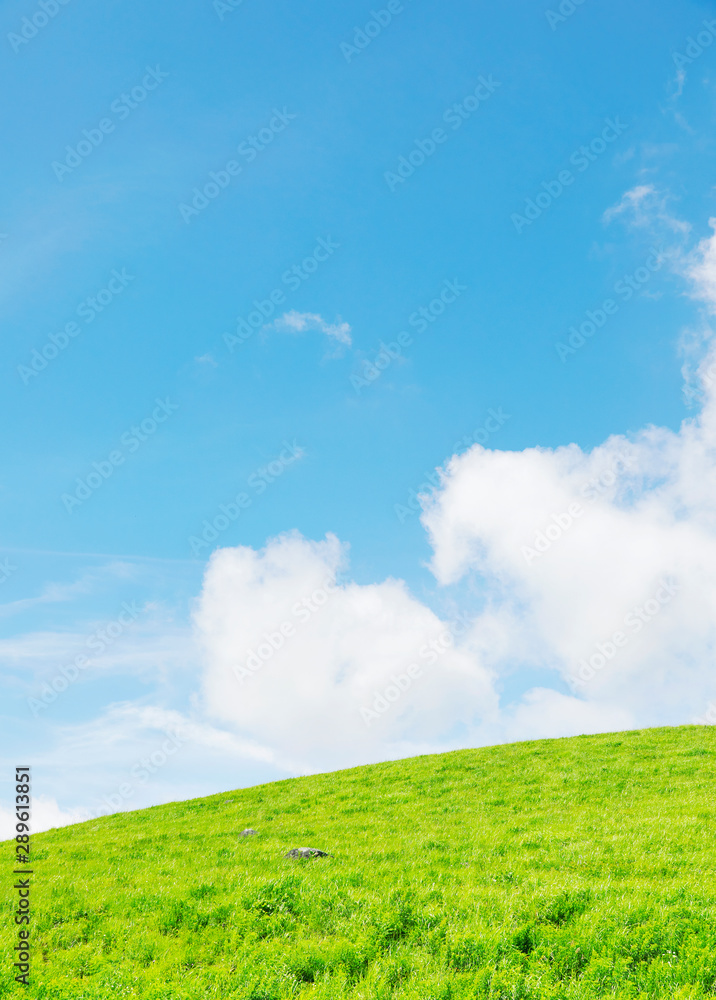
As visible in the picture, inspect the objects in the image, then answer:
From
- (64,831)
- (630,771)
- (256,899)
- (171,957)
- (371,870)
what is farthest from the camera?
(64,831)

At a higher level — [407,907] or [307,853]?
[307,853]

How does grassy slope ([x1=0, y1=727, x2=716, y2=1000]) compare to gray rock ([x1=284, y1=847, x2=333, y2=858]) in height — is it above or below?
below

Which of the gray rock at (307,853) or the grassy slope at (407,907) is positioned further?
the gray rock at (307,853)

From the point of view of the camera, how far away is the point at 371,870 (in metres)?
14.5

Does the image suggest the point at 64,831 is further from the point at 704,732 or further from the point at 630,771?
the point at 704,732

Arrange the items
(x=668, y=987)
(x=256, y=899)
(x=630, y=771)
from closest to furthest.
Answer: (x=668, y=987), (x=256, y=899), (x=630, y=771)

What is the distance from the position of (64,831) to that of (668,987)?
27351mm

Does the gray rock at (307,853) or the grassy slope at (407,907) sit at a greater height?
the gray rock at (307,853)

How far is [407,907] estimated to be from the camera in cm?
1174

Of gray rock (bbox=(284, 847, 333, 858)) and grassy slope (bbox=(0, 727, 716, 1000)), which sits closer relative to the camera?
grassy slope (bbox=(0, 727, 716, 1000))

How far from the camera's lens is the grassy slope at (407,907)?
385 inches

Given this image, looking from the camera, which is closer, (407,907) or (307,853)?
(407,907)

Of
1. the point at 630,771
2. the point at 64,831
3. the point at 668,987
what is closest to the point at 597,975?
the point at 668,987

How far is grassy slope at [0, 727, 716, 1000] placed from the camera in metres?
9.79
